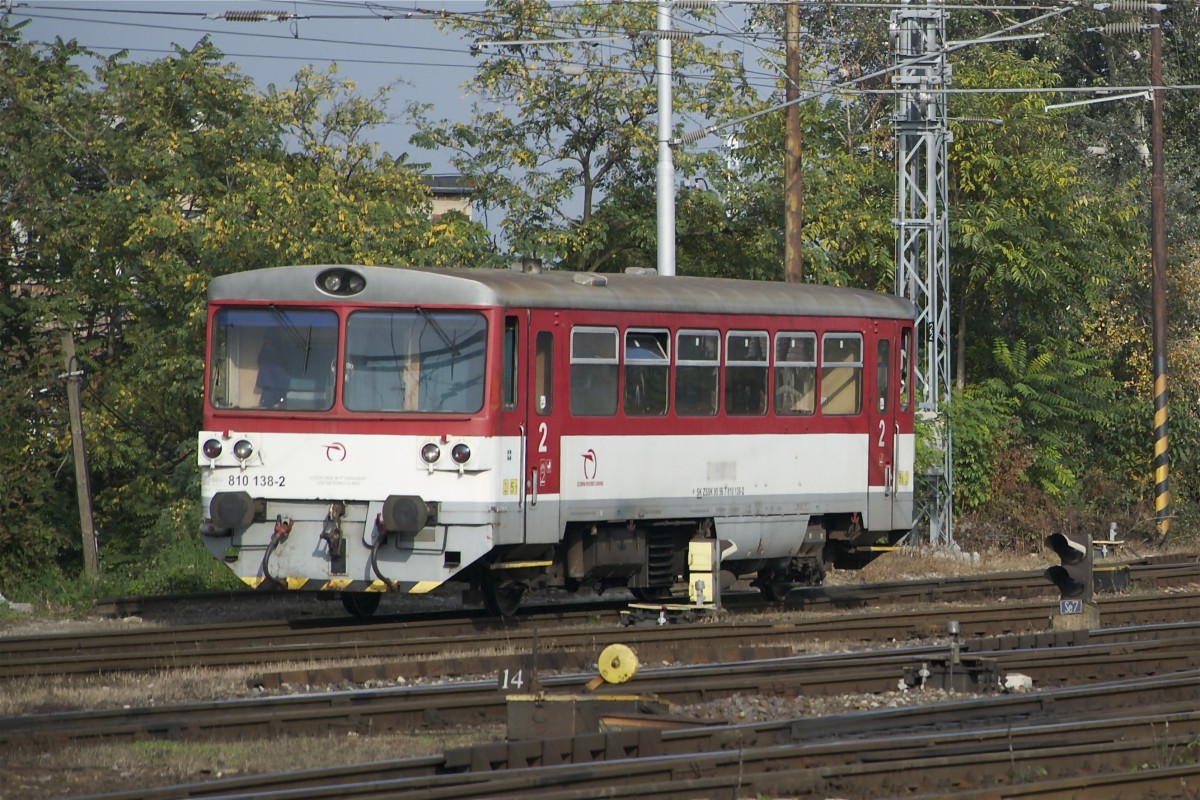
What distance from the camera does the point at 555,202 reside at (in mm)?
27938

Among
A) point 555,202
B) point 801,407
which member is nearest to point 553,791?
point 801,407

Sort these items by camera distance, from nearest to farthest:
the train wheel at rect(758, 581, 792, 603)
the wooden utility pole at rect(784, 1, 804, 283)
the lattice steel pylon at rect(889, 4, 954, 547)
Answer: the train wheel at rect(758, 581, 792, 603) → the wooden utility pole at rect(784, 1, 804, 283) → the lattice steel pylon at rect(889, 4, 954, 547)

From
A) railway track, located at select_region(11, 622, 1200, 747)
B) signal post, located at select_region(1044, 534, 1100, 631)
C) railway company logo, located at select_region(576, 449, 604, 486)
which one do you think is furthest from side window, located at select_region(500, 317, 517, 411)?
signal post, located at select_region(1044, 534, 1100, 631)

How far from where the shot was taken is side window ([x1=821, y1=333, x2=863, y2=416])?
1727 centimetres

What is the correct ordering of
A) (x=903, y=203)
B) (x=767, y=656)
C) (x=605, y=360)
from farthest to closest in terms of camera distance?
(x=903, y=203) → (x=605, y=360) → (x=767, y=656)

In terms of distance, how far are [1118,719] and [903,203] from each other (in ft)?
48.9

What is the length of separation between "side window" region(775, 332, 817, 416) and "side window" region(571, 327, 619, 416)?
6.85 feet

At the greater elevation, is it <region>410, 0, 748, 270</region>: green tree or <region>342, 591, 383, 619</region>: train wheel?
<region>410, 0, 748, 270</region>: green tree

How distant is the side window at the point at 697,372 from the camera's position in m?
16.0

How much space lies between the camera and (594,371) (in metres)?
15.3

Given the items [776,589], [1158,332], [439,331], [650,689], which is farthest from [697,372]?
[1158,332]

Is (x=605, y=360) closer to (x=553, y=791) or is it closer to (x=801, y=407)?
(x=801, y=407)

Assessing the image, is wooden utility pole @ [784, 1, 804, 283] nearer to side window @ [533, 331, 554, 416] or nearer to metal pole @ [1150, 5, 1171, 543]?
side window @ [533, 331, 554, 416]

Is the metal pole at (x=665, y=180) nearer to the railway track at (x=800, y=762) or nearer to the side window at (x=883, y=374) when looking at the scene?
the side window at (x=883, y=374)
